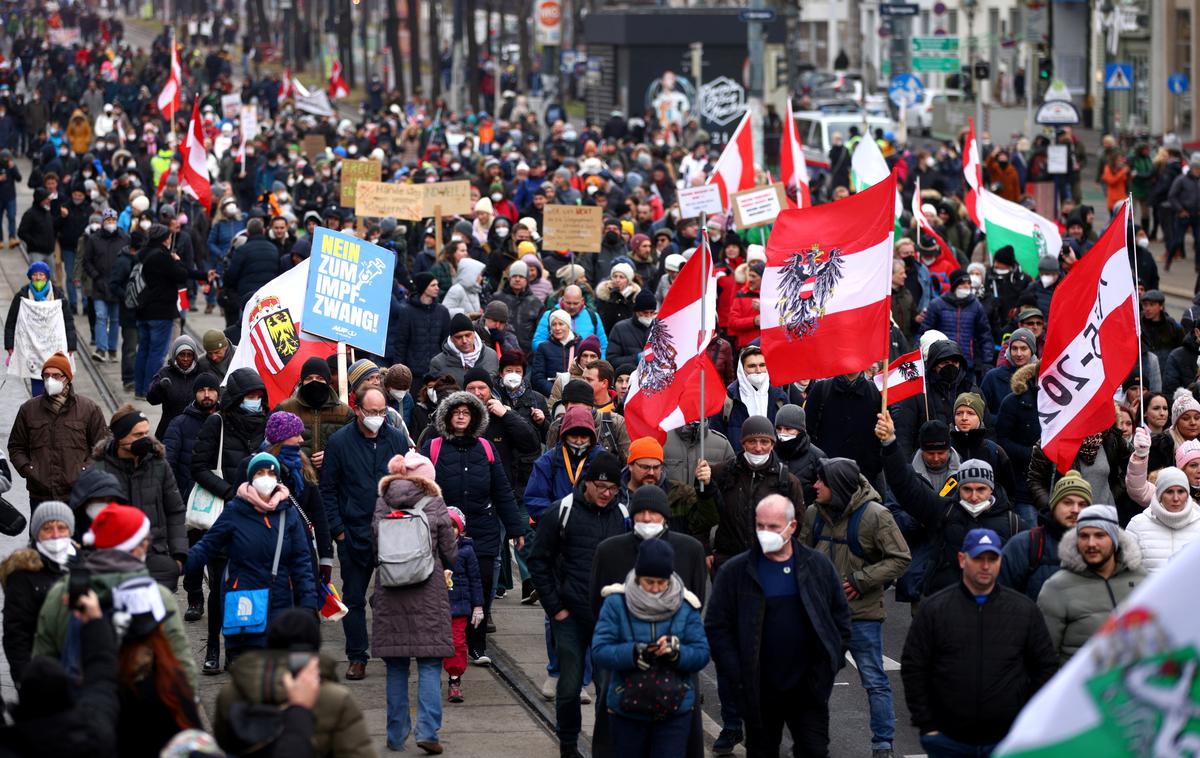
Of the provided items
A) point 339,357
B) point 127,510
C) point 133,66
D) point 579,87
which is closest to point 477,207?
point 339,357

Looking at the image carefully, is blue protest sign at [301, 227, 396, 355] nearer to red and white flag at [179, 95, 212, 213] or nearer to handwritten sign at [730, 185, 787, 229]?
handwritten sign at [730, 185, 787, 229]

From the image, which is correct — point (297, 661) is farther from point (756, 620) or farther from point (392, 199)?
point (392, 199)

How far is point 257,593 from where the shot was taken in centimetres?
1065

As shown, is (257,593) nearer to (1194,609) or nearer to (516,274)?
(1194,609)

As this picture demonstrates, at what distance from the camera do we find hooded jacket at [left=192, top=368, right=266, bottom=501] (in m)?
12.4

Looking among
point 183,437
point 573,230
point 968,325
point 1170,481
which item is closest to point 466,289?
point 573,230

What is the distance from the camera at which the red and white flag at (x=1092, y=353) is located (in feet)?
39.6

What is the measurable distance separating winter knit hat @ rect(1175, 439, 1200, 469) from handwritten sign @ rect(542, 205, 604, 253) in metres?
10.0

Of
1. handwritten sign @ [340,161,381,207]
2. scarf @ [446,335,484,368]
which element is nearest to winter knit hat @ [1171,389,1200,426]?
scarf @ [446,335,484,368]

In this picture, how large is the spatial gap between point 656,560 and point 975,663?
1.30m

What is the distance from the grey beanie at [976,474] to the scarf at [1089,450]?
182 cm

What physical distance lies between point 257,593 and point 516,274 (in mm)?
7527

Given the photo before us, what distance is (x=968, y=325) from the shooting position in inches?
670

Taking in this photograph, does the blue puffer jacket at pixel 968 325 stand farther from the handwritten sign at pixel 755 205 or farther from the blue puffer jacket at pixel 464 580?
the blue puffer jacket at pixel 464 580
